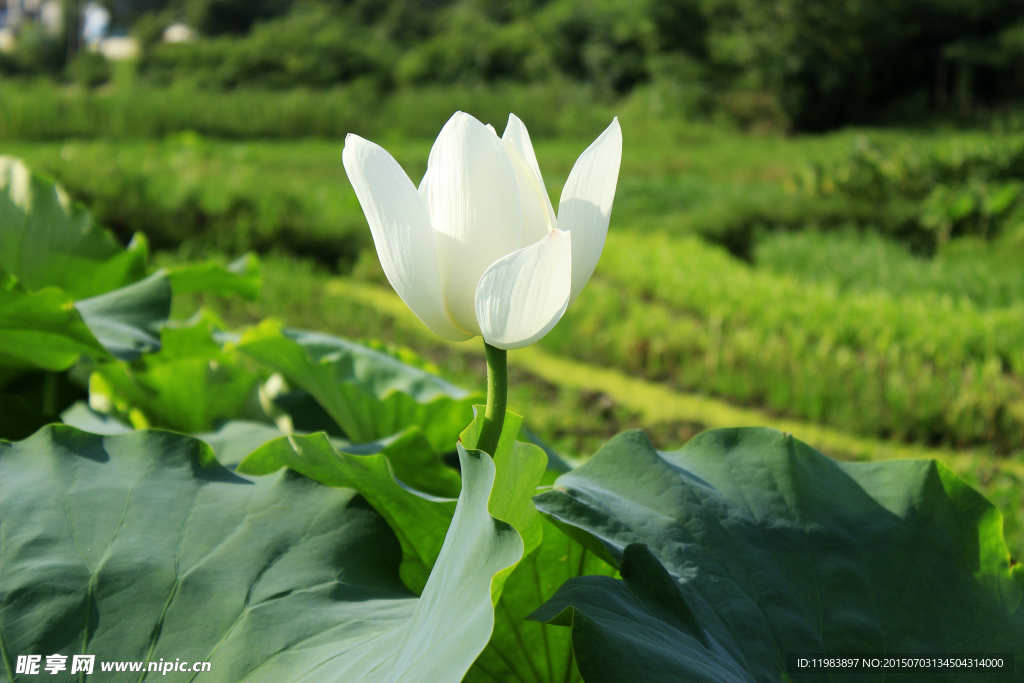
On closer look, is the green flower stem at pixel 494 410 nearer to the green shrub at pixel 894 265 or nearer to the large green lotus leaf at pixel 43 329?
the large green lotus leaf at pixel 43 329

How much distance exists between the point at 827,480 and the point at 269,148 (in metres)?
10.1

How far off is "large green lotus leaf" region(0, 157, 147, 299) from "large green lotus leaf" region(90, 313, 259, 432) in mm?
141

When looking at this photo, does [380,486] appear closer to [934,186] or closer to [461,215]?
[461,215]

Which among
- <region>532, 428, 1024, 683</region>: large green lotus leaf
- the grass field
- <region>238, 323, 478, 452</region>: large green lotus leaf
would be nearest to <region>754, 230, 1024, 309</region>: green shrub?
the grass field

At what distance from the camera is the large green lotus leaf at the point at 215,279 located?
1177mm

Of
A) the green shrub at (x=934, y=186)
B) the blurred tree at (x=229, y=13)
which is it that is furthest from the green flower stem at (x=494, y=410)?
the blurred tree at (x=229, y=13)

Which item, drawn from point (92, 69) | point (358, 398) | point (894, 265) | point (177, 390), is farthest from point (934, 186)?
point (92, 69)

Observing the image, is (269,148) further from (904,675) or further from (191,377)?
(904,675)

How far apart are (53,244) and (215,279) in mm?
232

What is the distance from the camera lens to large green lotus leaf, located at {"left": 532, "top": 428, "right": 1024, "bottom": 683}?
546 mm

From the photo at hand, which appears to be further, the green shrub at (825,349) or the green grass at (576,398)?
the green shrub at (825,349)

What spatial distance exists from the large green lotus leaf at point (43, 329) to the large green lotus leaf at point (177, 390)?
0.62ft

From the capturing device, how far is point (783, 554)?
0.63 m

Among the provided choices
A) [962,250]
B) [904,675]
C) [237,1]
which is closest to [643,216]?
[962,250]
